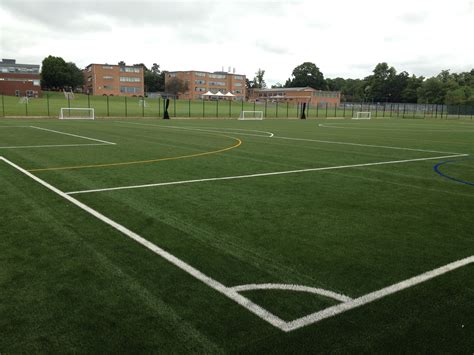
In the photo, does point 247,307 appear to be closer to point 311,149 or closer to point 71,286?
point 71,286

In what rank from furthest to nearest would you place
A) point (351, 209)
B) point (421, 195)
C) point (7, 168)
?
point (7, 168) → point (421, 195) → point (351, 209)

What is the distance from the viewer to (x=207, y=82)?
426ft

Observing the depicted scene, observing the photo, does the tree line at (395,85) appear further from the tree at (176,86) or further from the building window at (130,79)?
the building window at (130,79)

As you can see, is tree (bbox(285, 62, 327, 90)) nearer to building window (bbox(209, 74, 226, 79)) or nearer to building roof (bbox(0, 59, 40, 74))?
building window (bbox(209, 74, 226, 79))

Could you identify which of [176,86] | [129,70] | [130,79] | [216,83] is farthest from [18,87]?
[216,83]

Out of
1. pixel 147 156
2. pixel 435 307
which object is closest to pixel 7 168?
pixel 147 156

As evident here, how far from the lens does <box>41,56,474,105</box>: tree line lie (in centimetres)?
10581

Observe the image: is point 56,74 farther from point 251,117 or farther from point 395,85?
point 395,85

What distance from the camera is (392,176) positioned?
30.1ft

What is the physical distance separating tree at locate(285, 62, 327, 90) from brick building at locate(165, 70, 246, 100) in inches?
990

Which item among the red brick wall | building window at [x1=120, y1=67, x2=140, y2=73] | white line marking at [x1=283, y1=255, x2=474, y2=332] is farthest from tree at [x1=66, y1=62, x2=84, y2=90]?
white line marking at [x1=283, y1=255, x2=474, y2=332]

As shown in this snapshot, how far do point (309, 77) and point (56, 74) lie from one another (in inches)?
3354

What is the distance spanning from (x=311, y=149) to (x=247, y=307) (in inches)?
455

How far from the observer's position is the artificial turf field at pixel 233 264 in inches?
112
